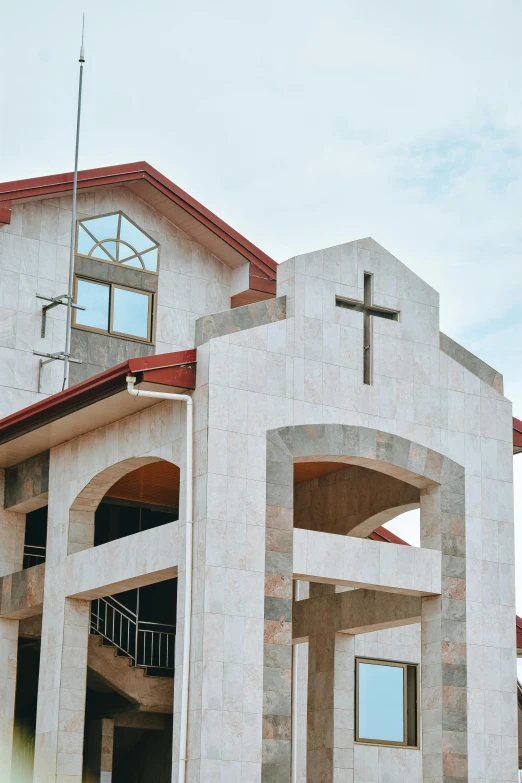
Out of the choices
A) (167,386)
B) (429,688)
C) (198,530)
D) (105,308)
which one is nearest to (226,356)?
(167,386)

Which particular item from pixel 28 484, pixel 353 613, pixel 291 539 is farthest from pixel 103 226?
pixel 291 539

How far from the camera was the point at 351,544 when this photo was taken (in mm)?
22188

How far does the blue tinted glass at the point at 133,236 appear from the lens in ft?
98.2

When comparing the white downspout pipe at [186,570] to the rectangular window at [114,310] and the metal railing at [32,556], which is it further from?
the metal railing at [32,556]

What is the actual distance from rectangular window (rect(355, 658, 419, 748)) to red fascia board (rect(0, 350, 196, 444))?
367 inches

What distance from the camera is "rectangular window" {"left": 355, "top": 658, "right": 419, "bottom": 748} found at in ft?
94.6

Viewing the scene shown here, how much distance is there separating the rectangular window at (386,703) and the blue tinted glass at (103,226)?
34.3 ft

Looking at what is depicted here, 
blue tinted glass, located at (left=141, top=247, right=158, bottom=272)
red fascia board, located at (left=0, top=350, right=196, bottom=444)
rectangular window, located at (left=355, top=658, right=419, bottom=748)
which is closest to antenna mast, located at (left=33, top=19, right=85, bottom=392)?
blue tinted glass, located at (left=141, top=247, right=158, bottom=272)

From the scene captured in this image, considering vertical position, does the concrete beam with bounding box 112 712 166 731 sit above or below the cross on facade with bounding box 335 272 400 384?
below

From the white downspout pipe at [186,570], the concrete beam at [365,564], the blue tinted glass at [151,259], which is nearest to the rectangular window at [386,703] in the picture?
the concrete beam at [365,564]

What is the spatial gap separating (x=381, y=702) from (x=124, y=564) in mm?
8990

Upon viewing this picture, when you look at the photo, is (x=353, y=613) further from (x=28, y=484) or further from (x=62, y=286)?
(x=62, y=286)

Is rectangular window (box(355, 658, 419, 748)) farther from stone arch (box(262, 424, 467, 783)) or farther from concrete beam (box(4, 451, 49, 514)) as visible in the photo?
concrete beam (box(4, 451, 49, 514))

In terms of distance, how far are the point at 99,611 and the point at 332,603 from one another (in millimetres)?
4964
